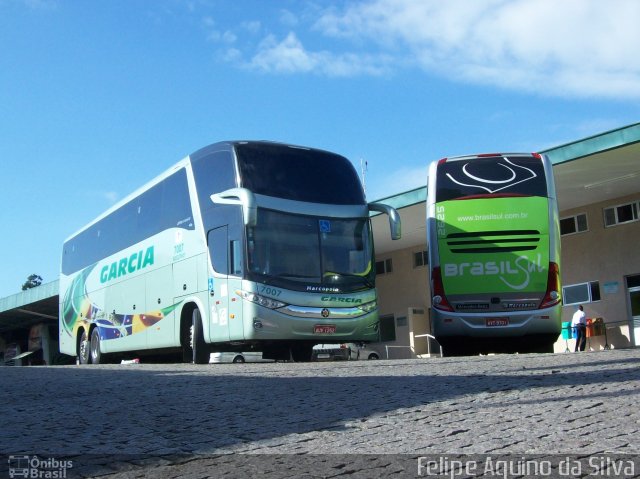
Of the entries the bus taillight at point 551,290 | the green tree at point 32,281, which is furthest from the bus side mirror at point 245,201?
the green tree at point 32,281

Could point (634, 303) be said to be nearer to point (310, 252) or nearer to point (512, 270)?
point (512, 270)

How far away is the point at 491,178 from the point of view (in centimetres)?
1659

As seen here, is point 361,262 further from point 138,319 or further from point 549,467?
point 549,467

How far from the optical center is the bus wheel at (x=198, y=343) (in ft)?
53.1

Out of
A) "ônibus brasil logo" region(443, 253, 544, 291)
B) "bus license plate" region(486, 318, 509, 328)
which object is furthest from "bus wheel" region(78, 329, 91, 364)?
"bus license plate" region(486, 318, 509, 328)

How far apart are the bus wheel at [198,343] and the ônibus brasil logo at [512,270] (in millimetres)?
5307

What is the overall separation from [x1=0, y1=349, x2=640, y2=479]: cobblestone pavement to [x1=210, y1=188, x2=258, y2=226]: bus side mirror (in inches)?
181

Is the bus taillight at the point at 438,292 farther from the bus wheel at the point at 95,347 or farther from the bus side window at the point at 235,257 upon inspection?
the bus wheel at the point at 95,347

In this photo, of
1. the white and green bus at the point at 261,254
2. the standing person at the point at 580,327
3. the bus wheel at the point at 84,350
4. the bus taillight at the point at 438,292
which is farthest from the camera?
the standing person at the point at 580,327

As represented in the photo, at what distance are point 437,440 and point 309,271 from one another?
9.37m

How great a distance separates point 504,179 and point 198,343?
698 centimetres

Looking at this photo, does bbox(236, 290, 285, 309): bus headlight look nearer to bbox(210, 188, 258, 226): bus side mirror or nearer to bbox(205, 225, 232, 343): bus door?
bbox(205, 225, 232, 343): bus door

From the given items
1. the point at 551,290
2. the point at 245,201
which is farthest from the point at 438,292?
the point at 245,201

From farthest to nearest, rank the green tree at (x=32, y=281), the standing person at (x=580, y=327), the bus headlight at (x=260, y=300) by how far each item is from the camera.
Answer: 1. the green tree at (x=32, y=281)
2. the standing person at (x=580, y=327)
3. the bus headlight at (x=260, y=300)
